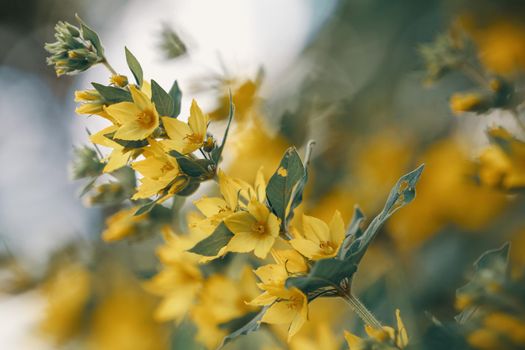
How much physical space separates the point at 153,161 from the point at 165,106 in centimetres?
8

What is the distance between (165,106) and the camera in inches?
31.8

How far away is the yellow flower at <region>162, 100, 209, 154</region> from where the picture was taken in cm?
79

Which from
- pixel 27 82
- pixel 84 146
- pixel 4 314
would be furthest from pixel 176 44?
pixel 27 82

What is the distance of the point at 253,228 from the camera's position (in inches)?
30.9

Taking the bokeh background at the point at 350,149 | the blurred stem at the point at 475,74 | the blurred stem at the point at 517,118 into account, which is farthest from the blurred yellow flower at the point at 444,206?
the blurred stem at the point at 517,118

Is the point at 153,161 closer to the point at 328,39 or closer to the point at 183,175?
the point at 183,175

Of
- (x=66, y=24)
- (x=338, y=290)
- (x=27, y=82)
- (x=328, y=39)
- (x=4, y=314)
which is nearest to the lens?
(x=338, y=290)

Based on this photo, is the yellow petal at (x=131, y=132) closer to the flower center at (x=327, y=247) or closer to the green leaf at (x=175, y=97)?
the green leaf at (x=175, y=97)

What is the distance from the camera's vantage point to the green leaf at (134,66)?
0.79 meters

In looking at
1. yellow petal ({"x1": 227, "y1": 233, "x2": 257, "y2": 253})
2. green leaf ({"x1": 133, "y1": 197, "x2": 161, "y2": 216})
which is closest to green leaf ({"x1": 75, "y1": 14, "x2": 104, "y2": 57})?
green leaf ({"x1": 133, "y1": 197, "x2": 161, "y2": 216})

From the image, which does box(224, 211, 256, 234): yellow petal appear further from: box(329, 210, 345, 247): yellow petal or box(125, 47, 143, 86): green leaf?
box(125, 47, 143, 86): green leaf

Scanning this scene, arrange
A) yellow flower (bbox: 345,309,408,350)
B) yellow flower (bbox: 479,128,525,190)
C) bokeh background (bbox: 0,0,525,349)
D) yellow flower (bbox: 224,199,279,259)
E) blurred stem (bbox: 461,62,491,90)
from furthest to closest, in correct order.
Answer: bokeh background (bbox: 0,0,525,349) → blurred stem (bbox: 461,62,491,90) → yellow flower (bbox: 479,128,525,190) → yellow flower (bbox: 224,199,279,259) → yellow flower (bbox: 345,309,408,350)

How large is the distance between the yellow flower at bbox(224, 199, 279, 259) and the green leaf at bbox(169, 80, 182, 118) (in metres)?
0.18

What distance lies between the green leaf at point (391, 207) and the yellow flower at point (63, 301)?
1216 mm
